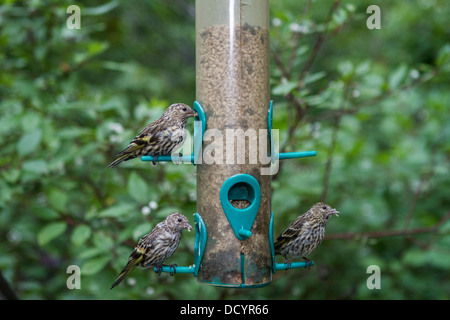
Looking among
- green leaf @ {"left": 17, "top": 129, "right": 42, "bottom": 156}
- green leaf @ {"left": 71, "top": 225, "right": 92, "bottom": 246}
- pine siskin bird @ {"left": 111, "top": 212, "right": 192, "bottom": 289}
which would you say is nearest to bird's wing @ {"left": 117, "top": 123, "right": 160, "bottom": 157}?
pine siskin bird @ {"left": 111, "top": 212, "right": 192, "bottom": 289}

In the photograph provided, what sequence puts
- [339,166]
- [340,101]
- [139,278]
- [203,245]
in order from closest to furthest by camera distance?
[203,245] < [139,278] < [340,101] < [339,166]

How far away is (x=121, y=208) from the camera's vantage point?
4.96 metres

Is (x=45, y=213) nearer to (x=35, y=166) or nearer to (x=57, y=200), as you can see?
(x=57, y=200)

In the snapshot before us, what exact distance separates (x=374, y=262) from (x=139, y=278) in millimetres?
3655

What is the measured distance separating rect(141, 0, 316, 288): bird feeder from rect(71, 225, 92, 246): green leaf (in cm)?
121

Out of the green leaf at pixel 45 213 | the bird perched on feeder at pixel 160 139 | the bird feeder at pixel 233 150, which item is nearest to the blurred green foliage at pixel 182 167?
the green leaf at pixel 45 213

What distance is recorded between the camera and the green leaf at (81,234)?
16.7 feet

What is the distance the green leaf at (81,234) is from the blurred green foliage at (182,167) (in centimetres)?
1

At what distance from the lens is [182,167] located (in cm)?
583

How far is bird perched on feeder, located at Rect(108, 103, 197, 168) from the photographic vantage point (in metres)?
4.53

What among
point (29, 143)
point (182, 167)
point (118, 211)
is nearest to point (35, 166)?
point (29, 143)

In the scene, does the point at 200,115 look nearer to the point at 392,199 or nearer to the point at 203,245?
the point at 203,245

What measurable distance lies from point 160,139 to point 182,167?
1.33 m
